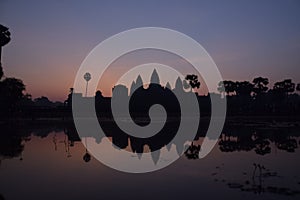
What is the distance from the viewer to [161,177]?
15234 mm

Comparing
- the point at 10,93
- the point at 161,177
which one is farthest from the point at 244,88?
the point at 161,177

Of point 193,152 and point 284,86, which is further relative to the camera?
point 284,86

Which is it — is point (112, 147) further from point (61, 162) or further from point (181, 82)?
point (181, 82)

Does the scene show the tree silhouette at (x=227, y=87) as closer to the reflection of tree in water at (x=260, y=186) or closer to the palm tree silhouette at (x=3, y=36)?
the palm tree silhouette at (x=3, y=36)

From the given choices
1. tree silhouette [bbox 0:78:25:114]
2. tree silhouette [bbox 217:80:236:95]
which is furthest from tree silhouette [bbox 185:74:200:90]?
tree silhouette [bbox 0:78:25:114]

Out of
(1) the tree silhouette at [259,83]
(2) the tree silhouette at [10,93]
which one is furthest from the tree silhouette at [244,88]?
(2) the tree silhouette at [10,93]

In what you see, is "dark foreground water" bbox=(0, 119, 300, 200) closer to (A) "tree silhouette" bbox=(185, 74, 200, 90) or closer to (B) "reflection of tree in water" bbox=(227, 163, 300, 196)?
(B) "reflection of tree in water" bbox=(227, 163, 300, 196)

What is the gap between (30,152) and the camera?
22.8 m

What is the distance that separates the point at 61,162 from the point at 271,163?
12377 mm

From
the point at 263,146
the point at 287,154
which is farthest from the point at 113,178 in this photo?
the point at 263,146

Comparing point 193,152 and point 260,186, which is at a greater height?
point 193,152

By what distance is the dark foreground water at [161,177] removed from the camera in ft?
39.6

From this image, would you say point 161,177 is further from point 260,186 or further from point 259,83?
point 259,83

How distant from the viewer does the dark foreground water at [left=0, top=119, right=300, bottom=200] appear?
12.1 metres
